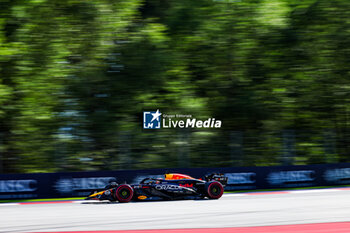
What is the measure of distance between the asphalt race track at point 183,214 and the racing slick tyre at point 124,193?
249 mm

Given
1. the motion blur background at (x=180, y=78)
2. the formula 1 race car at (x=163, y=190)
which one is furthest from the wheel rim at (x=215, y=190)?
the motion blur background at (x=180, y=78)

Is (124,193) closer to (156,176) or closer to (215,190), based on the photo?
(215,190)

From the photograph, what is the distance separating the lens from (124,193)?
42.2ft

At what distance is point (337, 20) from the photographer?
22.4 meters

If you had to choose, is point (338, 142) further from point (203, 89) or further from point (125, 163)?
point (125, 163)

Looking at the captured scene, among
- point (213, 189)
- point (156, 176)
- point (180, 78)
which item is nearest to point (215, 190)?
point (213, 189)

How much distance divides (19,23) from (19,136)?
650cm

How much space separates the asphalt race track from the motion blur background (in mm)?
3514

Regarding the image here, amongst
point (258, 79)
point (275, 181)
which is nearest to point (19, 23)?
point (258, 79)

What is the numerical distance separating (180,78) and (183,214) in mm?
11547

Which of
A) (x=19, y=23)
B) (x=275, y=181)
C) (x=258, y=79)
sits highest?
(x=19, y=23)

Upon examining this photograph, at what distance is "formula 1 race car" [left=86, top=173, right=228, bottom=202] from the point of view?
1283cm

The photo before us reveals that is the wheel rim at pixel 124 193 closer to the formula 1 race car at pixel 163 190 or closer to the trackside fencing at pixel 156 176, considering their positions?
the formula 1 race car at pixel 163 190

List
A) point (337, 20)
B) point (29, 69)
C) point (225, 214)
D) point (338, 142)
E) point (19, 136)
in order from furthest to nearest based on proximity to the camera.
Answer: point (337, 20) < point (29, 69) < point (338, 142) < point (19, 136) < point (225, 214)
